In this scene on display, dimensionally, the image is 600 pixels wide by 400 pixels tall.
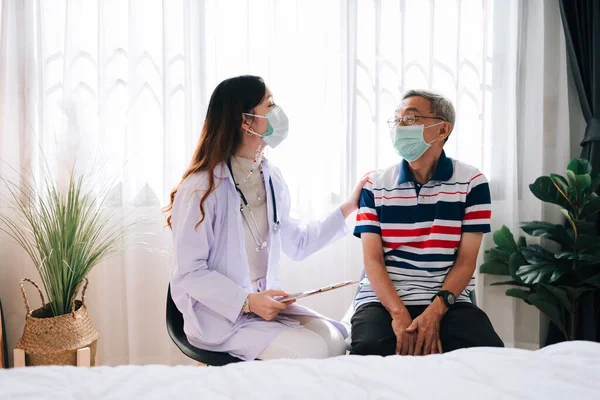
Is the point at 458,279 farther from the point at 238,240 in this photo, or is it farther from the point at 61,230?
the point at 61,230

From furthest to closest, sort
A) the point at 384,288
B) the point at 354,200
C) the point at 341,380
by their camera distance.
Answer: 1. the point at 354,200
2. the point at 384,288
3. the point at 341,380

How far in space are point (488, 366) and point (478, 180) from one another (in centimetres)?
101

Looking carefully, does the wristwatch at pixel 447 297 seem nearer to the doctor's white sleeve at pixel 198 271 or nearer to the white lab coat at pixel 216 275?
the white lab coat at pixel 216 275

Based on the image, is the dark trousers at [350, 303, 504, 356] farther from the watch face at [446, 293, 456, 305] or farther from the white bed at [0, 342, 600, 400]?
the white bed at [0, 342, 600, 400]

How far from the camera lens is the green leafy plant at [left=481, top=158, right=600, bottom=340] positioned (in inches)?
99.5

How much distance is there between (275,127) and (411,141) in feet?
1.60

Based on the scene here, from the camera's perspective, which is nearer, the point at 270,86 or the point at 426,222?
the point at 426,222

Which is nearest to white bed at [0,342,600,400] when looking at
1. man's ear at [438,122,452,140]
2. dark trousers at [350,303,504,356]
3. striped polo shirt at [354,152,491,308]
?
dark trousers at [350,303,504,356]

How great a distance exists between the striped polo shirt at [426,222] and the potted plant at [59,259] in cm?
116

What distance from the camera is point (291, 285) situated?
2709 millimetres

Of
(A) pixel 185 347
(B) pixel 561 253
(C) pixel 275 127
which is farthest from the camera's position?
(B) pixel 561 253

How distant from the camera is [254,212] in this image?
202 centimetres

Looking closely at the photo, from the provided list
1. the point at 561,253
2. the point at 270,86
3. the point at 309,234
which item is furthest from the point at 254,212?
the point at 561,253

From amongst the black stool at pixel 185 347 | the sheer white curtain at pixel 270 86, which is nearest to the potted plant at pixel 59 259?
the sheer white curtain at pixel 270 86
